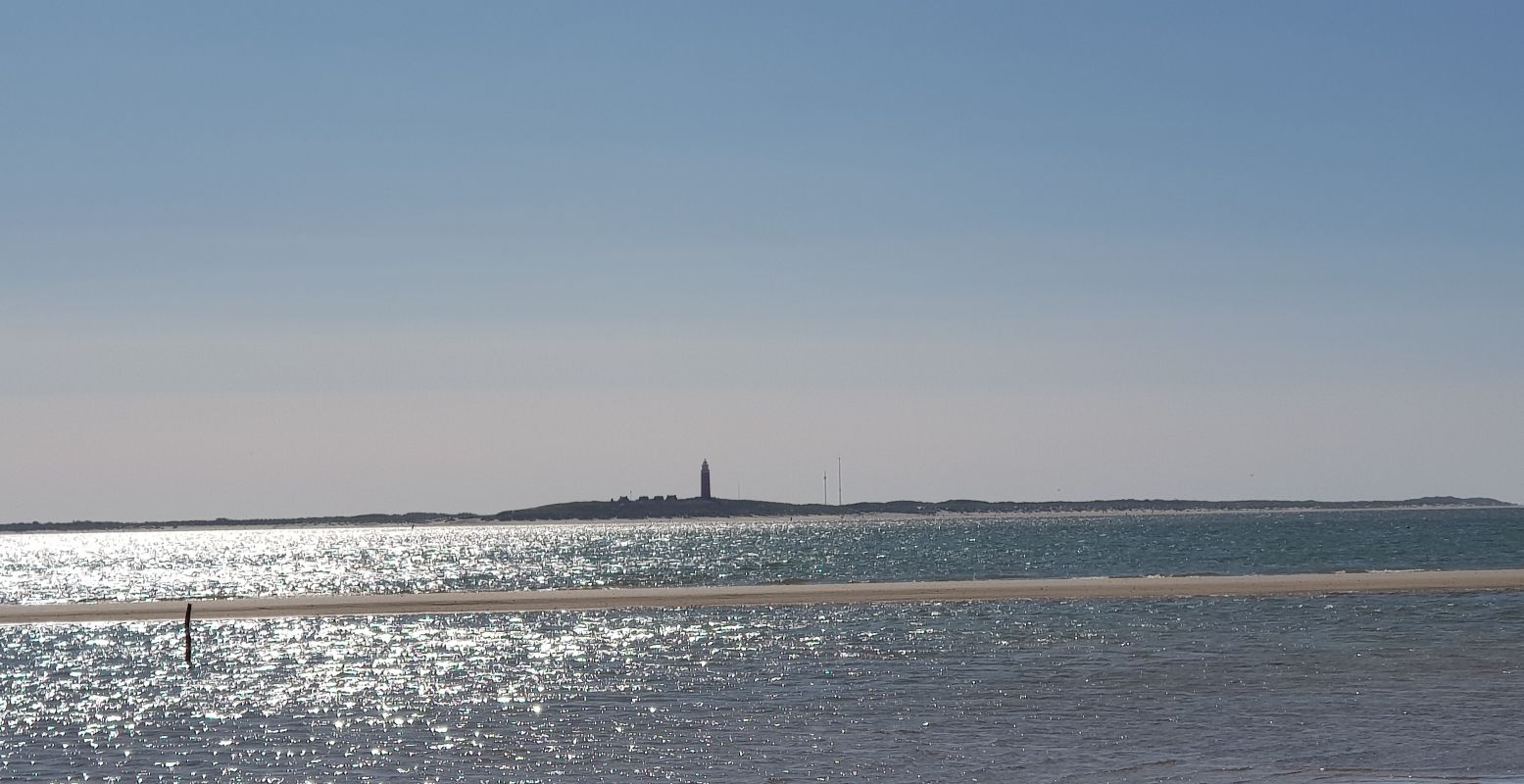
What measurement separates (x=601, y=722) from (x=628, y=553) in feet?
407

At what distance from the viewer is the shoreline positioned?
64.8 metres

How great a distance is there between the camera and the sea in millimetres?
24703

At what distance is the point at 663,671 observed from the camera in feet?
126

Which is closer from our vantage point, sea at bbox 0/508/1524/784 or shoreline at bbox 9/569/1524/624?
sea at bbox 0/508/1524/784

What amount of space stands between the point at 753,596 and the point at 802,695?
36.5 m

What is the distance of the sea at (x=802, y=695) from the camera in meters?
24.7

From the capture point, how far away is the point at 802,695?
33344mm

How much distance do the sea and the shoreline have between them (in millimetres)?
3347

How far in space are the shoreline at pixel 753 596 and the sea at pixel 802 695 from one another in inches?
132

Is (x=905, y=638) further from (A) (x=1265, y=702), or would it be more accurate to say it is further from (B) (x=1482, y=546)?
(B) (x=1482, y=546)

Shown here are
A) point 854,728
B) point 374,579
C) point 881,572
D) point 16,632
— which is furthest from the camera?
point 374,579

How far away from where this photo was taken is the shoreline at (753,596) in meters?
64.8

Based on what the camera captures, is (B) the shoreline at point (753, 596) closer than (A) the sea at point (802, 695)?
No

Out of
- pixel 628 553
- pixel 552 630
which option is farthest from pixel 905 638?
pixel 628 553
